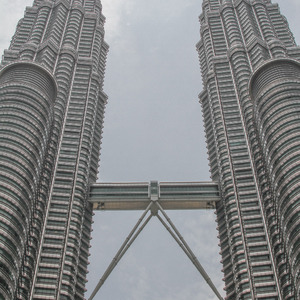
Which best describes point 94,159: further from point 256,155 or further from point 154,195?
point 256,155

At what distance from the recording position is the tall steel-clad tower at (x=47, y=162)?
84.1 metres

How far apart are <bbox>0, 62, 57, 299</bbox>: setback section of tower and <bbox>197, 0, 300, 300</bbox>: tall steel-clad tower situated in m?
45.6

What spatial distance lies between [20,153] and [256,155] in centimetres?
5944

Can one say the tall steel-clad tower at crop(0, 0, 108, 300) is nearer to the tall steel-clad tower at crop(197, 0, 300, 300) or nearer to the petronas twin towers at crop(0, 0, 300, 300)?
the petronas twin towers at crop(0, 0, 300, 300)

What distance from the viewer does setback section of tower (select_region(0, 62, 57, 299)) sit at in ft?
255

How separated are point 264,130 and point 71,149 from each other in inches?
2009

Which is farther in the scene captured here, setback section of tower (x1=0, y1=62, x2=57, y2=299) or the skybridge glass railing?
the skybridge glass railing

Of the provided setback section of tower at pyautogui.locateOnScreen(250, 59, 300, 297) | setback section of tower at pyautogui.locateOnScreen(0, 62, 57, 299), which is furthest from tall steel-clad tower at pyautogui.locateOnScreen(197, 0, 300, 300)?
setback section of tower at pyautogui.locateOnScreen(0, 62, 57, 299)

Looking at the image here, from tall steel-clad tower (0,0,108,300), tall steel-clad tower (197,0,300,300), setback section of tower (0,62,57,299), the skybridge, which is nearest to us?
setback section of tower (0,62,57,299)

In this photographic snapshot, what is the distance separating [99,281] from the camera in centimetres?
9838

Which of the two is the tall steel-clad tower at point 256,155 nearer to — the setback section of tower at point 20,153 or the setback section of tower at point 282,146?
the setback section of tower at point 282,146

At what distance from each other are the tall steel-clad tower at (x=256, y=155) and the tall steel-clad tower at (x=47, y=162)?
1373 inches

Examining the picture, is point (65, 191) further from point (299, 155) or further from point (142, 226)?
point (299, 155)

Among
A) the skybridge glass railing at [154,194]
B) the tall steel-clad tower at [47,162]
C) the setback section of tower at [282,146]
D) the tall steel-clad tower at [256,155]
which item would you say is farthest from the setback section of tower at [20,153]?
the setback section of tower at [282,146]
